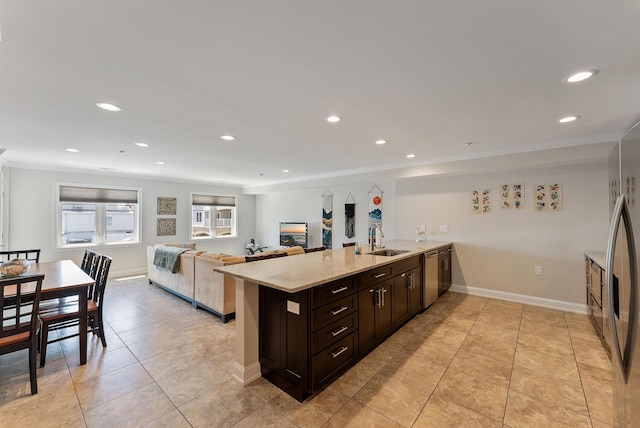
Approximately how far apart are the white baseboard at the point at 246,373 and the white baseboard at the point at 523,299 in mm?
3882

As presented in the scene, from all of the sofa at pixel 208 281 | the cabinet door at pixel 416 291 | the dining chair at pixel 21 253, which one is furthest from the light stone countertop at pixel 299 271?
the dining chair at pixel 21 253

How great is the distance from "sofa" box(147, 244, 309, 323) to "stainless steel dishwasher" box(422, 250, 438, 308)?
1.86 m

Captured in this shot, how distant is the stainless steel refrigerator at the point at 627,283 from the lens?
1084 mm

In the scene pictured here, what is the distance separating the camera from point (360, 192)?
6359mm

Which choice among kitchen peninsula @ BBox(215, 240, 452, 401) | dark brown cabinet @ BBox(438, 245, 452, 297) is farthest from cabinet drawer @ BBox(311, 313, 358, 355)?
dark brown cabinet @ BBox(438, 245, 452, 297)

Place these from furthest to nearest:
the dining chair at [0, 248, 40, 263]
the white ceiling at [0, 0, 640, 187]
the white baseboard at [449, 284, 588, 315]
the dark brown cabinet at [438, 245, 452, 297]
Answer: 1. the dark brown cabinet at [438, 245, 452, 297]
2. the white baseboard at [449, 284, 588, 315]
3. the dining chair at [0, 248, 40, 263]
4. the white ceiling at [0, 0, 640, 187]

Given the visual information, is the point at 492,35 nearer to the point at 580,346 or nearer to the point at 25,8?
the point at 25,8

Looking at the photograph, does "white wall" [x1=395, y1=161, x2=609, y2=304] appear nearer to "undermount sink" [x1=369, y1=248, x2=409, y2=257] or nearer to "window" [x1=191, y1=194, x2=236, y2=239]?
"undermount sink" [x1=369, y1=248, x2=409, y2=257]

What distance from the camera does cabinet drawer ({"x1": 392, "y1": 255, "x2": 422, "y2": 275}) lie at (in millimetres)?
3093

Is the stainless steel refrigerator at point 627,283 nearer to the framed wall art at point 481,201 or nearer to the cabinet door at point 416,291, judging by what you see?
the cabinet door at point 416,291

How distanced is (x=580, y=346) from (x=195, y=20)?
4409mm

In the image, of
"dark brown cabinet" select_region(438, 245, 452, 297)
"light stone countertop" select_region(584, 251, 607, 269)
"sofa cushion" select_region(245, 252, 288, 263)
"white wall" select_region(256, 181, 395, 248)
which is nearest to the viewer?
"light stone countertop" select_region(584, 251, 607, 269)

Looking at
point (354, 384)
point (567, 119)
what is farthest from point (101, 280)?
point (567, 119)

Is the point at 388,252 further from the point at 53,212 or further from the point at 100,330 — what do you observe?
the point at 53,212
